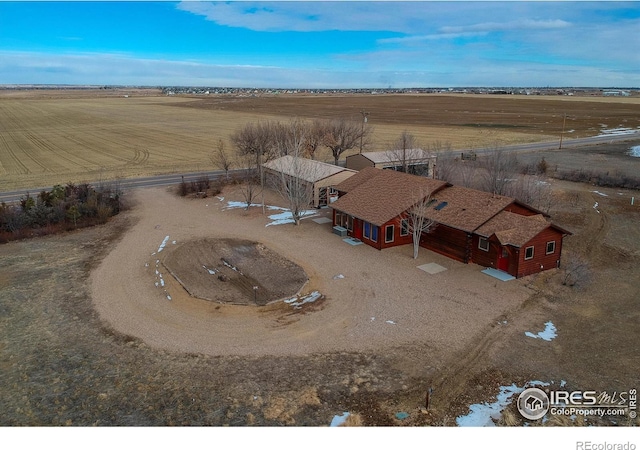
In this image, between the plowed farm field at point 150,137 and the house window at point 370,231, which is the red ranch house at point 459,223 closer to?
the house window at point 370,231

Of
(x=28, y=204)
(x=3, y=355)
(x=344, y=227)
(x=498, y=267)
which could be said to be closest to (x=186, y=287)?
(x=3, y=355)

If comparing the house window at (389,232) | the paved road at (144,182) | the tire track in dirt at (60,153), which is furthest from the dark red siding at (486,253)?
the tire track in dirt at (60,153)

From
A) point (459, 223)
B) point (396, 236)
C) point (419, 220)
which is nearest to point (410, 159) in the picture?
point (396, 236)

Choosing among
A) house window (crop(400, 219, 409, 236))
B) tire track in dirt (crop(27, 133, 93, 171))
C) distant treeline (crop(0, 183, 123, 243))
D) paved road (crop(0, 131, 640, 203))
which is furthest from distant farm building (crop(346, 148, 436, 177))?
tire track in dirt (crop(27, 133, 93, 171))

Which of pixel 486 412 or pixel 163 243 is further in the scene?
pixel 163 243

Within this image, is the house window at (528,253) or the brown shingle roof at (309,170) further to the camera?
the brown shingle roof at (309,170)

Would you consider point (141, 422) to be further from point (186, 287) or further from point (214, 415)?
point (186, 287)

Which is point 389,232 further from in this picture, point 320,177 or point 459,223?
point 320,177
